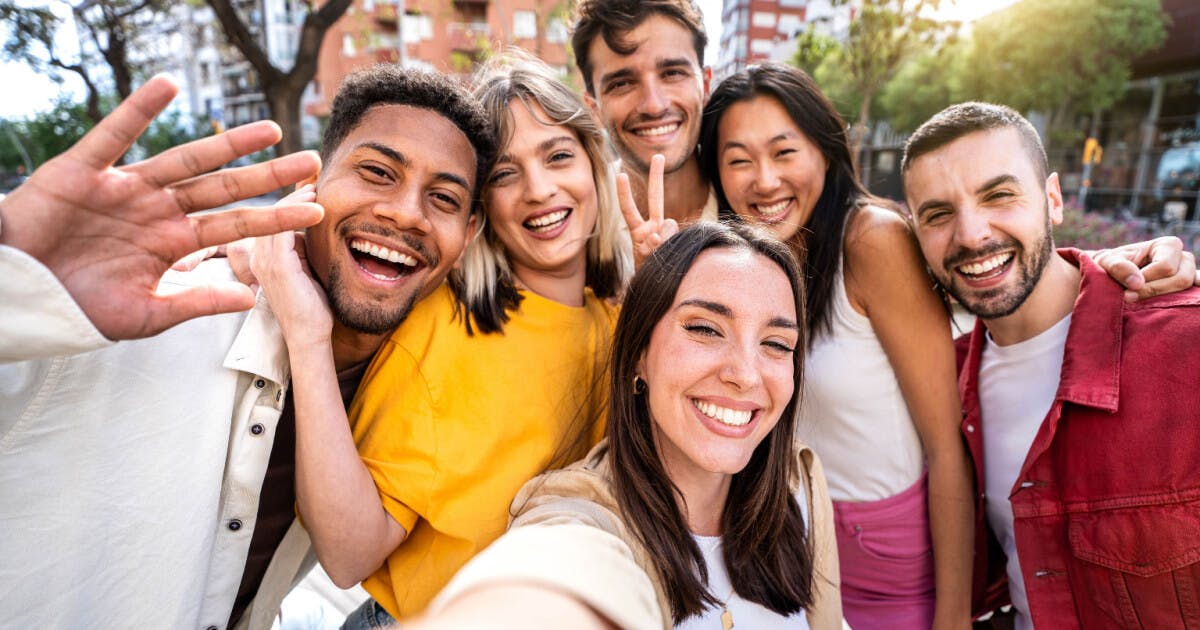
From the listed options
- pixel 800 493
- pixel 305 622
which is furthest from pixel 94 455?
pixel 800 493

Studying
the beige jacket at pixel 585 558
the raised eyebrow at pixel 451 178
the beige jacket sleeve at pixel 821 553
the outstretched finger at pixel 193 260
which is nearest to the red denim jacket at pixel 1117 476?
the beige jacket sleeve at pixel 821 553

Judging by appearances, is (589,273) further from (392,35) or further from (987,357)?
(392,35)

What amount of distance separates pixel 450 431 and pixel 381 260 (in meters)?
0.69

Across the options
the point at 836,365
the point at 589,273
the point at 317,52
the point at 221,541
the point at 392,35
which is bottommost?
the point at 221,541

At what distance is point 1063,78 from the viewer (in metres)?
19.3

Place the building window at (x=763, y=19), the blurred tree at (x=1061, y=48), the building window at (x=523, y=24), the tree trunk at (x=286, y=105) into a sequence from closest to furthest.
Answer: the tree trunk at (x=286, y=105) < the blurred tree at (x=1061, y=48) < the building window at (x=523, y=24) < the building window at (x=763, y=19)

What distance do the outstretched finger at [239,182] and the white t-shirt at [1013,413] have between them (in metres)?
2.52

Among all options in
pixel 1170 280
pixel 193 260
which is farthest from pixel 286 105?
pixel 1170 280

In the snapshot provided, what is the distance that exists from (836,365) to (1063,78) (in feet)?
75.7

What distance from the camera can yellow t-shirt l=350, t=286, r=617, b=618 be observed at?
1.87 m

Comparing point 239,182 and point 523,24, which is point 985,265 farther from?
point 523,24

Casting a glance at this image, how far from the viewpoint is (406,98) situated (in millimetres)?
2211

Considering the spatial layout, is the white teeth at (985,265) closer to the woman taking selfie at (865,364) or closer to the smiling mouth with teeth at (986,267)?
the smiling mouth with teeth at (986,267)

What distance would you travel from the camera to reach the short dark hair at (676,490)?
1750 mm
